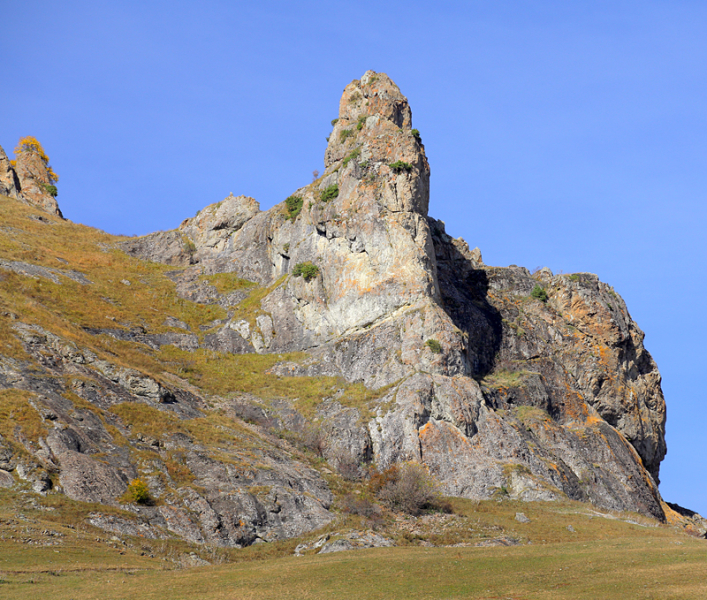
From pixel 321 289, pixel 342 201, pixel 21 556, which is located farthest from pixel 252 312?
pixel 21 556

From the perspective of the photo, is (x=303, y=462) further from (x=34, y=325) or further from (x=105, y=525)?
(x=34, y=325)

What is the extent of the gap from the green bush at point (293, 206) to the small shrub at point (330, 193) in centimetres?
766

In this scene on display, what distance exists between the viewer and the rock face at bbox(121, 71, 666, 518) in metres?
67.0

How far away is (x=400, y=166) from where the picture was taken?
86.6 meters

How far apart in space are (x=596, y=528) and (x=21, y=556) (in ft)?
132

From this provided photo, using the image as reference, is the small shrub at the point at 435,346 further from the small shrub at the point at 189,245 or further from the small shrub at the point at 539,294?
the small shrub at the point at 189,245

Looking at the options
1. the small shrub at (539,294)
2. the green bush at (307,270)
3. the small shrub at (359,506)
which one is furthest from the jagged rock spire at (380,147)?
the small shrub at (359,506)

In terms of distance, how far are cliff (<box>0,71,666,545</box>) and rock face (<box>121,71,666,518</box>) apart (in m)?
0.23

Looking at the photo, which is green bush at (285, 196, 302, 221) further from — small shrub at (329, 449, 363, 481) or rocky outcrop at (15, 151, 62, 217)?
rocky outcrop at (15, 151, 62, 217)

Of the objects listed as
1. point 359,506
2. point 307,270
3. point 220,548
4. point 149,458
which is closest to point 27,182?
point 307,270

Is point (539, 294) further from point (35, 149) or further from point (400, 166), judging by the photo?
point (35, 149)

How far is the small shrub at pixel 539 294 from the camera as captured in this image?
308 ft

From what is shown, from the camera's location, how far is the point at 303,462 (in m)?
64.8

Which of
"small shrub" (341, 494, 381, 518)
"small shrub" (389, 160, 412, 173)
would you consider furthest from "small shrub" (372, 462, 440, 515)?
"small shrub" (389, 160, 412, 173)
